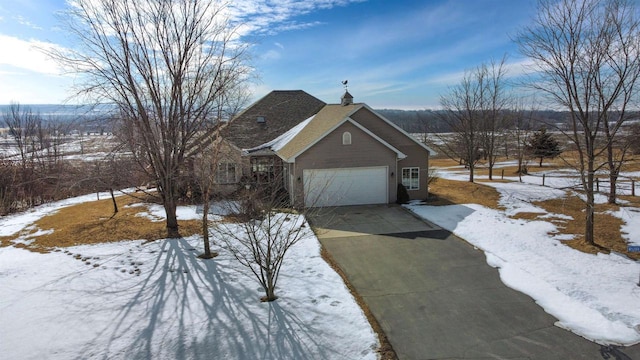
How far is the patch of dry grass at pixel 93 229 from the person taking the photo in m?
14.0

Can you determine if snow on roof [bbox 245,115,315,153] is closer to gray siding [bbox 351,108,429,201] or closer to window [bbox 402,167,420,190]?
gray siding [bbox 351,108,429,201]

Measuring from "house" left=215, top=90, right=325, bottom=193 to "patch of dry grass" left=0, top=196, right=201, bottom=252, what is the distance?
495cm

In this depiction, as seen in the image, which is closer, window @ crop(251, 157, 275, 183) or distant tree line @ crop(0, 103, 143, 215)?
distant tree line @ crop(0, 103, 143, 215)

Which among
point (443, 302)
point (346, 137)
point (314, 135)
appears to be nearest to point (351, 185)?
point (346, 137)

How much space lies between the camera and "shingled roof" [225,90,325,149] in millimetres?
24484

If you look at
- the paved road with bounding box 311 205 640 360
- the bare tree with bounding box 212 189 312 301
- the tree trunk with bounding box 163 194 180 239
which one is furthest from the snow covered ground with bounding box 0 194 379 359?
the tree trunk with bounding box 163 194 180 239

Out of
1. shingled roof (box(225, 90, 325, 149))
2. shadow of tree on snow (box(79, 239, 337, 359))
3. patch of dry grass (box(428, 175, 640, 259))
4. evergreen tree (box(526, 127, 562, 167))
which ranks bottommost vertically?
shadow of tree on snow (box(79, 239, 337, 359))

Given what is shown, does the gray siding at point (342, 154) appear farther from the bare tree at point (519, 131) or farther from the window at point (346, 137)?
the bare tree at point (519, 131)

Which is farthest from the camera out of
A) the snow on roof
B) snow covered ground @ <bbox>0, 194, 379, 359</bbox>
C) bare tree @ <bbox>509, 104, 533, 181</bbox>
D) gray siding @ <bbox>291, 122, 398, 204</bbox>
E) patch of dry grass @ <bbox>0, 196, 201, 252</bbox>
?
bare tree @ <bbox>509, 104, 533, 181</bbox>

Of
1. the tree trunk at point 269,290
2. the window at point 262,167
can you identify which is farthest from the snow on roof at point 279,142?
the tree trunk at point 269,290

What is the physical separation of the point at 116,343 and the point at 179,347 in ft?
4.32

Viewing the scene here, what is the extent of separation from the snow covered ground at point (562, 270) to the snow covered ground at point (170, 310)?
4.54 meters

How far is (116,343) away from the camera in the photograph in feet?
23.3

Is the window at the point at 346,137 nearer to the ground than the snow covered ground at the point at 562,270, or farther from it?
farther from it
